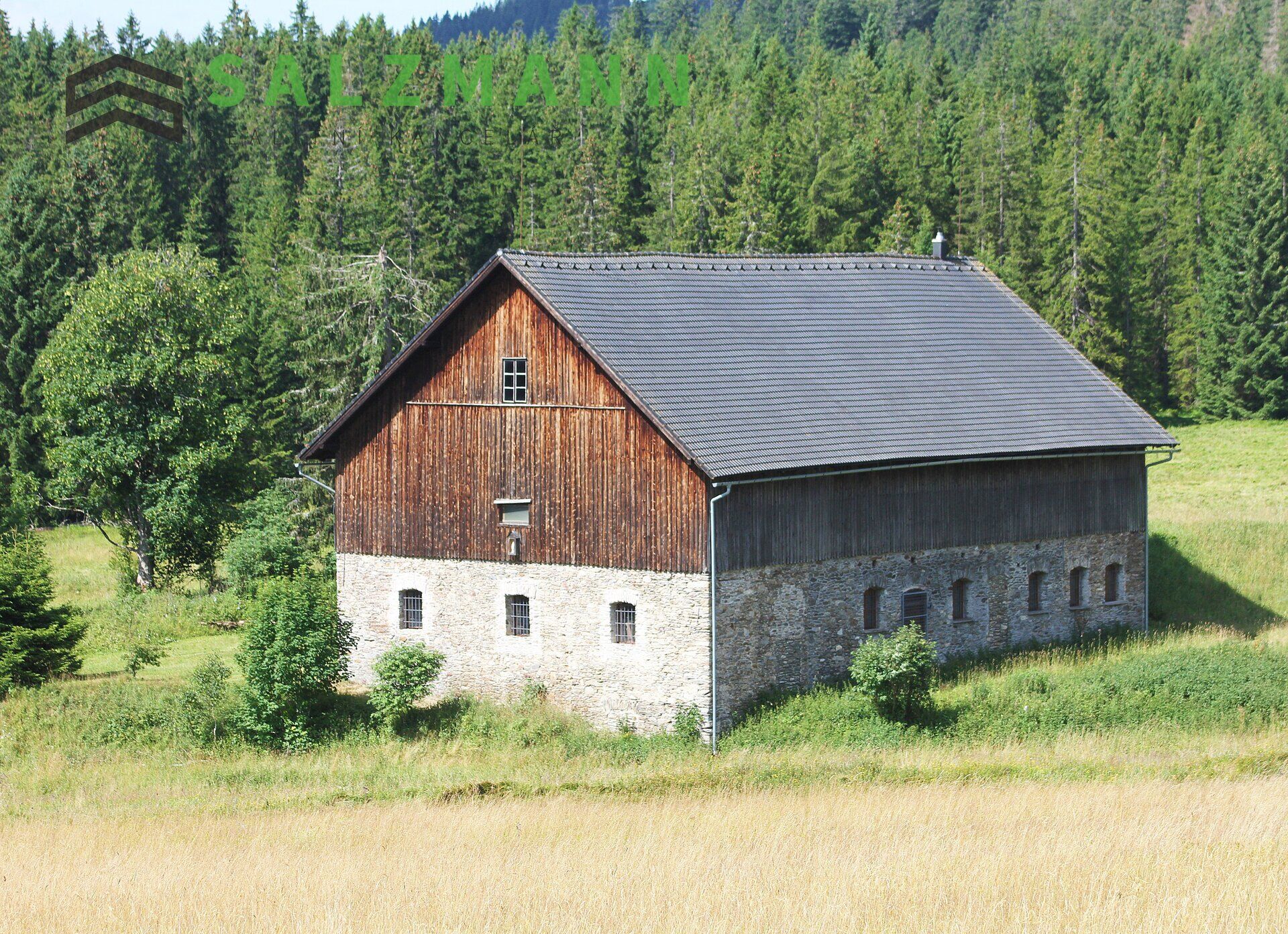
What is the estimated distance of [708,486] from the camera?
1037 inches

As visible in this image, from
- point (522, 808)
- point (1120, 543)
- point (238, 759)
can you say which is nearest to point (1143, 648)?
point (1120, 543)

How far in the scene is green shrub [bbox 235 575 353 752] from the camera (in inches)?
1075

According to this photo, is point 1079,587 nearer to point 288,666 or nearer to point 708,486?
point 708,486

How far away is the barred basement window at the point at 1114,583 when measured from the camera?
33.5 m

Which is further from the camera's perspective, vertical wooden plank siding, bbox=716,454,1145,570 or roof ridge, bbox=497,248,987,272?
roof ridge, bbox=497,248,987,272

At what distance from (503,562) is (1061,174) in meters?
46.7

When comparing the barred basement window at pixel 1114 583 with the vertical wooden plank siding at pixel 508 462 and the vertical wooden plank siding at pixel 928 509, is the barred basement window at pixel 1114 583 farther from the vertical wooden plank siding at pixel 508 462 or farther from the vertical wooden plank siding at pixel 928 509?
the vertical wooden plank siding at pixel 508 462

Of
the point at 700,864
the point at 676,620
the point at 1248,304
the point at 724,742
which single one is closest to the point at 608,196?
the point at 1248,304

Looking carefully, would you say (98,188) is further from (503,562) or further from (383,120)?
(503,562)

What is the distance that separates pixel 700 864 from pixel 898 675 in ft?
31.4

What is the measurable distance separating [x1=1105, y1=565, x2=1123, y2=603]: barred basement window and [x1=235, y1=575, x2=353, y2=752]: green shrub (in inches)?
631

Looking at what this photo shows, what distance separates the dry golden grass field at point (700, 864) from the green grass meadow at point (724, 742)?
53.1 inches

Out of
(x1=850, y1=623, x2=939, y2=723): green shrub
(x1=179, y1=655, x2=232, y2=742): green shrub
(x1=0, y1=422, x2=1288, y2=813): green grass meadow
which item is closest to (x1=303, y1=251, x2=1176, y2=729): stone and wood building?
(x1=0, y1=422, x2=1288, y2=813): green grass meadow

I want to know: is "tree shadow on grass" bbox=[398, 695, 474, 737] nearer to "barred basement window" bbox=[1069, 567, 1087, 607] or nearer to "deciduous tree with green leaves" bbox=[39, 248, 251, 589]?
"barred basement window" bbox=[1069, 567, 1087, 607]
